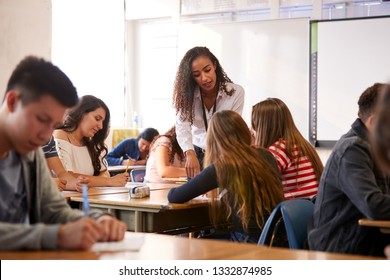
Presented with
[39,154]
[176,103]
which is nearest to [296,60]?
[176,103]

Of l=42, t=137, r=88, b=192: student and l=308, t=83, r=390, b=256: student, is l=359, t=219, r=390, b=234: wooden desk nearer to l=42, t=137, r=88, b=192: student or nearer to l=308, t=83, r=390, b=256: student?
l=308, t=83, r=390, b=256: student

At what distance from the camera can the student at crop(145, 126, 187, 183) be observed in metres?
4.68

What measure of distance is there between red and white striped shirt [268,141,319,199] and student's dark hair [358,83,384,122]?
84cm

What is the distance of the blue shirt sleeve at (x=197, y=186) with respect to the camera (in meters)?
2.92

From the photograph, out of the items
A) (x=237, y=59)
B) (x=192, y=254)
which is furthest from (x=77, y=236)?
(x=237, y=59)

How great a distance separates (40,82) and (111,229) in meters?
0.44

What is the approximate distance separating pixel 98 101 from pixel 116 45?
4.73 metres

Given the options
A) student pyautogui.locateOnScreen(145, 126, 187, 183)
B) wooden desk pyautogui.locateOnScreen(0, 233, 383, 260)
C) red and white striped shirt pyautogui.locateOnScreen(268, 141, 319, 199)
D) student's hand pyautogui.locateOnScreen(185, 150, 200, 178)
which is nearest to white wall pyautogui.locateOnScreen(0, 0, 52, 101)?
student pyautogui.locateOnScreen(145, 126, 187, 183)

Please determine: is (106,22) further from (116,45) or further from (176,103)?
(176,103)

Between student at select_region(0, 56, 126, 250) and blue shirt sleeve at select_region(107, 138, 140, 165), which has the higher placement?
student at select_region(0, 56, 126, 250)

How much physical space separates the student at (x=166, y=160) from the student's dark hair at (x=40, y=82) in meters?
3.14

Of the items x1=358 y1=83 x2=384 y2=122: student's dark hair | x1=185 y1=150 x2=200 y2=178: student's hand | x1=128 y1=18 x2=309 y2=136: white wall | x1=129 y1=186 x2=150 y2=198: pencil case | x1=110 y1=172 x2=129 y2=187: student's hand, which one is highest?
x1=128 y1=18 x2=309 y2=136: white wall

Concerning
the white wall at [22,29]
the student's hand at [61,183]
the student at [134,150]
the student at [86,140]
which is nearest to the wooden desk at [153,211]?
the student's hand at [61,183]
